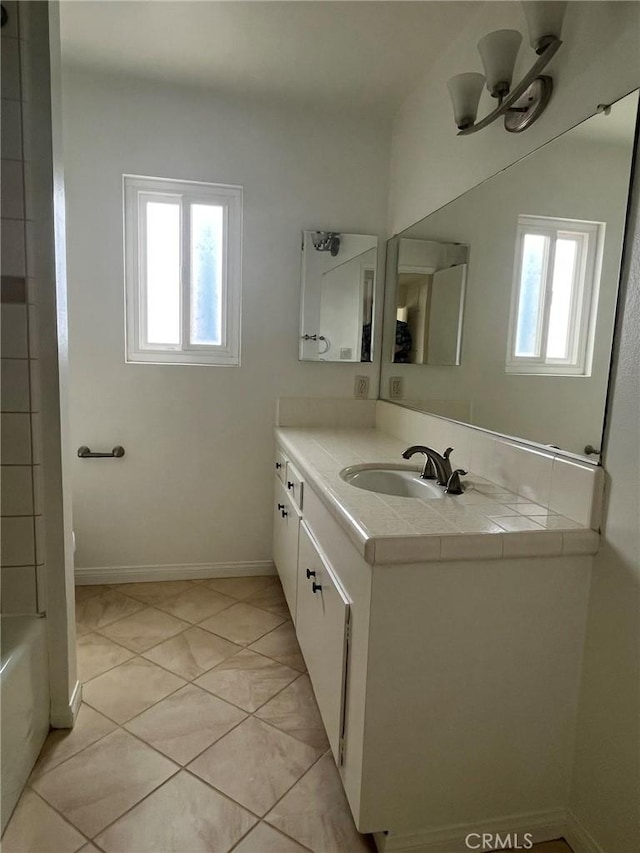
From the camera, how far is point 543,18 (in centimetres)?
130

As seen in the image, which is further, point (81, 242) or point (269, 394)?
point (269, 394)

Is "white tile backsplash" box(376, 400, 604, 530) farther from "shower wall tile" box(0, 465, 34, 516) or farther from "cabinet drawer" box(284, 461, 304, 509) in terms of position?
"shower wall tile" box(0, 465, 34, 516)

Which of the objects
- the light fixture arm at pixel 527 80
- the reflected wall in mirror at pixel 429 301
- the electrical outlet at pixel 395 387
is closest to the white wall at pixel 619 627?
the light fixture arm at pixel 527 80

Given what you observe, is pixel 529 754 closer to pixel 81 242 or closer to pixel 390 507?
pixel 390 507

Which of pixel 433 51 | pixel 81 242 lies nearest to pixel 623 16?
pixel 433 51

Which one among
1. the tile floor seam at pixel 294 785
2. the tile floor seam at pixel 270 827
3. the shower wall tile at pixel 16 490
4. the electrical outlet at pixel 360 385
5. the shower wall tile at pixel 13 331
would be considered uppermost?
the shower wall tile at pixel 13 331

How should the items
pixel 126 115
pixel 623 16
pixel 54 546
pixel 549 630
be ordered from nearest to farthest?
A: pixel 623 16 → pixel 549 630 → pixel 54 546 → pixel 126 115

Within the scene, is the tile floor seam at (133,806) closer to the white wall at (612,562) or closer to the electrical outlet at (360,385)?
the white wall at (612,562)

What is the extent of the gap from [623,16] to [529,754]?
1.78 metres

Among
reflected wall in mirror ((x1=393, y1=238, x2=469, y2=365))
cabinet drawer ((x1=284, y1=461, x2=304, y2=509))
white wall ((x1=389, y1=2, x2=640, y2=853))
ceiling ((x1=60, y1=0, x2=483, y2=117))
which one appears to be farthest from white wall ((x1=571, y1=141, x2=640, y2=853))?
ceiling ((x1=60, y1=0, x2=483, y2=117))

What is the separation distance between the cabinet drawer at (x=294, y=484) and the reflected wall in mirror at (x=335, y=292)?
72 cm

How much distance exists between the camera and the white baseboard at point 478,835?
4.15 feet

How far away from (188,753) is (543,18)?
7.53 feet

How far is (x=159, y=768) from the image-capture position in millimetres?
1510
